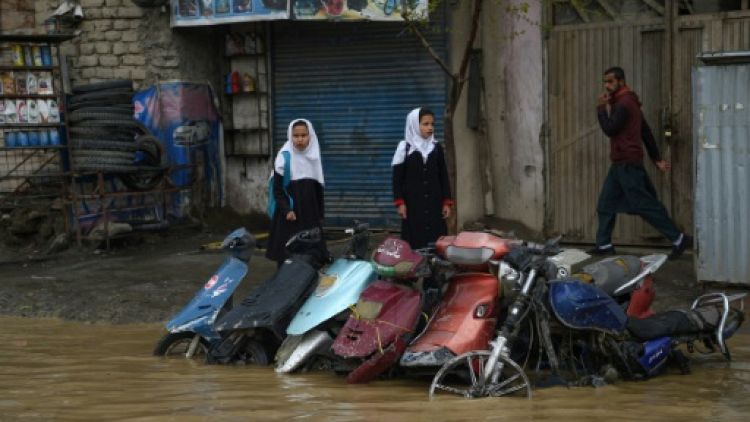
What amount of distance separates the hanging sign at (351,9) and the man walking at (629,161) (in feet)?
9.33

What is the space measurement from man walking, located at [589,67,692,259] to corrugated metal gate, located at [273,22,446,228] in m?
2.92

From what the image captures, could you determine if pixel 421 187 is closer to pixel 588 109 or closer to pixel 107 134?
pixel 588 109

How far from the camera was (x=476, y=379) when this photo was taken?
655 cm

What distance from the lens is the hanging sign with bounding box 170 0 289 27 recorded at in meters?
13.8

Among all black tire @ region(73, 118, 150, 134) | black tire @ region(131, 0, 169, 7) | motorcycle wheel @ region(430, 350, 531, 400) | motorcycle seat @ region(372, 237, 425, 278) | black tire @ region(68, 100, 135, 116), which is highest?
black tire @ region(131, 0, 169, 7)

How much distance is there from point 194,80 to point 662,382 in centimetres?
955

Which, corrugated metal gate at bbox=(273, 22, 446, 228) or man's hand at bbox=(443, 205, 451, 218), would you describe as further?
corrugated metal gate at bbox=(273, 22, 446, 228)

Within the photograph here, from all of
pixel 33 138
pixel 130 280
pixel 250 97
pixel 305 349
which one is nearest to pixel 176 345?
pixel 305 349

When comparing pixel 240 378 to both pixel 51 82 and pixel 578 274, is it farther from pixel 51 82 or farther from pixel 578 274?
pixel 51 82

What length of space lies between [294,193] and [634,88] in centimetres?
424

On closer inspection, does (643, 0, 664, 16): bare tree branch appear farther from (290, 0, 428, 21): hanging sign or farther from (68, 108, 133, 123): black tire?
(68, 108, 133, 123): black tire

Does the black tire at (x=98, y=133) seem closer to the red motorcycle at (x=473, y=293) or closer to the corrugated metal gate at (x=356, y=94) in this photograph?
the corrugated metal gate at (x=356, y=94)

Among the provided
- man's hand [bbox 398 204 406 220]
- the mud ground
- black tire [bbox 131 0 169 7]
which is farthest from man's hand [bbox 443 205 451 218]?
black tire [bbox 131 0 169 7]

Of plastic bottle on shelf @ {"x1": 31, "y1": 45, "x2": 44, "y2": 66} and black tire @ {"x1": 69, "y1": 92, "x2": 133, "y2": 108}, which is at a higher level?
plastic bottle on shelf @ {"x1": 31, "y1": 45, "x2": 44, "y2": 66}
